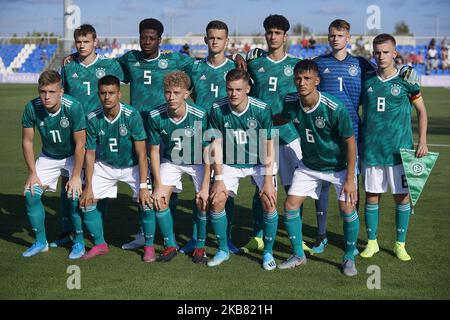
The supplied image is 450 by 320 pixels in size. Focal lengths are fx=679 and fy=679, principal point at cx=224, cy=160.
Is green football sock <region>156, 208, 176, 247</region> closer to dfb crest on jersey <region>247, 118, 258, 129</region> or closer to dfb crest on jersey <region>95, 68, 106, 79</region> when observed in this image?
dfb crest on jersey <region>247, 118, 258, 129</region>

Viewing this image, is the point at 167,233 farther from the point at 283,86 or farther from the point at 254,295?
the point at 283,86

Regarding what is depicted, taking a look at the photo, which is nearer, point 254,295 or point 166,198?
point 254,295

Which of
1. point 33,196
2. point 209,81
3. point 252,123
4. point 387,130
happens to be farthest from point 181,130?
point 387,130

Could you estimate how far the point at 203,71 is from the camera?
22.0ft

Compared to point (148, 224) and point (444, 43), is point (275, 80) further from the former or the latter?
point (444, 43)

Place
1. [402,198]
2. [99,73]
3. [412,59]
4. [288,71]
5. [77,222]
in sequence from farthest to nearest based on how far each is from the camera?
[412,59] < [99,73] < [288,71] < [77,222] < [402,198]

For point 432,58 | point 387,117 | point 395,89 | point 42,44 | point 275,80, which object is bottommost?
point 387,117

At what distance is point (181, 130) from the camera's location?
613cm

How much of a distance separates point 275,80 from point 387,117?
1140 mm

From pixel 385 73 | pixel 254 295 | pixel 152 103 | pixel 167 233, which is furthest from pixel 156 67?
pixel 254 295

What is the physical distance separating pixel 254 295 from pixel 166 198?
4.83 feet

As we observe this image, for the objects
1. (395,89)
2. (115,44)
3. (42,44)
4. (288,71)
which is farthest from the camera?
(42,44)

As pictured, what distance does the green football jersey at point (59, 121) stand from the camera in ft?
20.2
